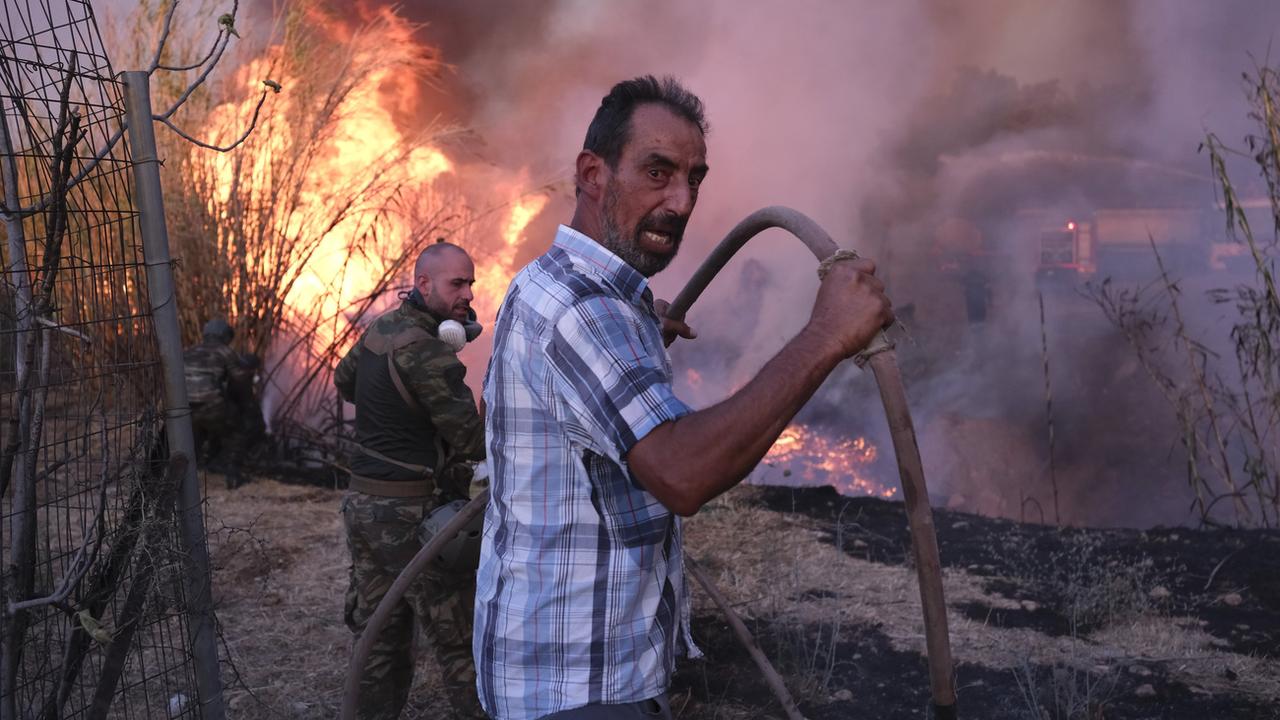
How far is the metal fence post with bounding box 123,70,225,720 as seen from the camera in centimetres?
271

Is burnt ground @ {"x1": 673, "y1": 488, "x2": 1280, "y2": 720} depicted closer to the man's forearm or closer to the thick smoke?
the man's forearm

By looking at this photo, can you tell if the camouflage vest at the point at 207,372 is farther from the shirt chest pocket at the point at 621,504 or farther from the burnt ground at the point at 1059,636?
the shirt chest pocket at the point at 621,504

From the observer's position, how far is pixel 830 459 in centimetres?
1025

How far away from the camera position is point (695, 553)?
241 inches

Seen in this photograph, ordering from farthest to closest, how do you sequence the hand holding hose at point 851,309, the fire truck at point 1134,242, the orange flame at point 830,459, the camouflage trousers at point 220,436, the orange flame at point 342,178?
the orange flame at point 830,459 < the fire truck at point 1134,242 < the orange flame at point 342,178 < the camouflage trousers at point 220,436 < the hand holding hose at point 851,309

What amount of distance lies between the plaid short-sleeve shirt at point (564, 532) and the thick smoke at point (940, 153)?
26.6 feet

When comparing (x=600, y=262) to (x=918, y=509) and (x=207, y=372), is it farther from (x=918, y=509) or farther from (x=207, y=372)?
(x=207, y=372)

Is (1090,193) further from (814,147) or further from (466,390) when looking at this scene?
(466,390)

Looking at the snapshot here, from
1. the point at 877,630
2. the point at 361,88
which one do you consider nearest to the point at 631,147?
the point at 877,630

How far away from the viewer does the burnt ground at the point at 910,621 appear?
4.04 m

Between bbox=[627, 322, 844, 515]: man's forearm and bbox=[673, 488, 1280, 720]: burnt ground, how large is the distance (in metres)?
2.35

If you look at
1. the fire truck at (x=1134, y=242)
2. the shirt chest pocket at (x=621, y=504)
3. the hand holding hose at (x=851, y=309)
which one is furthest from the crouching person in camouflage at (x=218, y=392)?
the fire truck at (x=1134, y=242)

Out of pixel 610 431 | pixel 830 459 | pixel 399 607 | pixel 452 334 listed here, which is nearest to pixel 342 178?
pixel 830 459

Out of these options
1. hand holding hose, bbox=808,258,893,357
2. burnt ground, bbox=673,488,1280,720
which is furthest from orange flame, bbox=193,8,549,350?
hand holding hose, bbox=808,258,893,357
